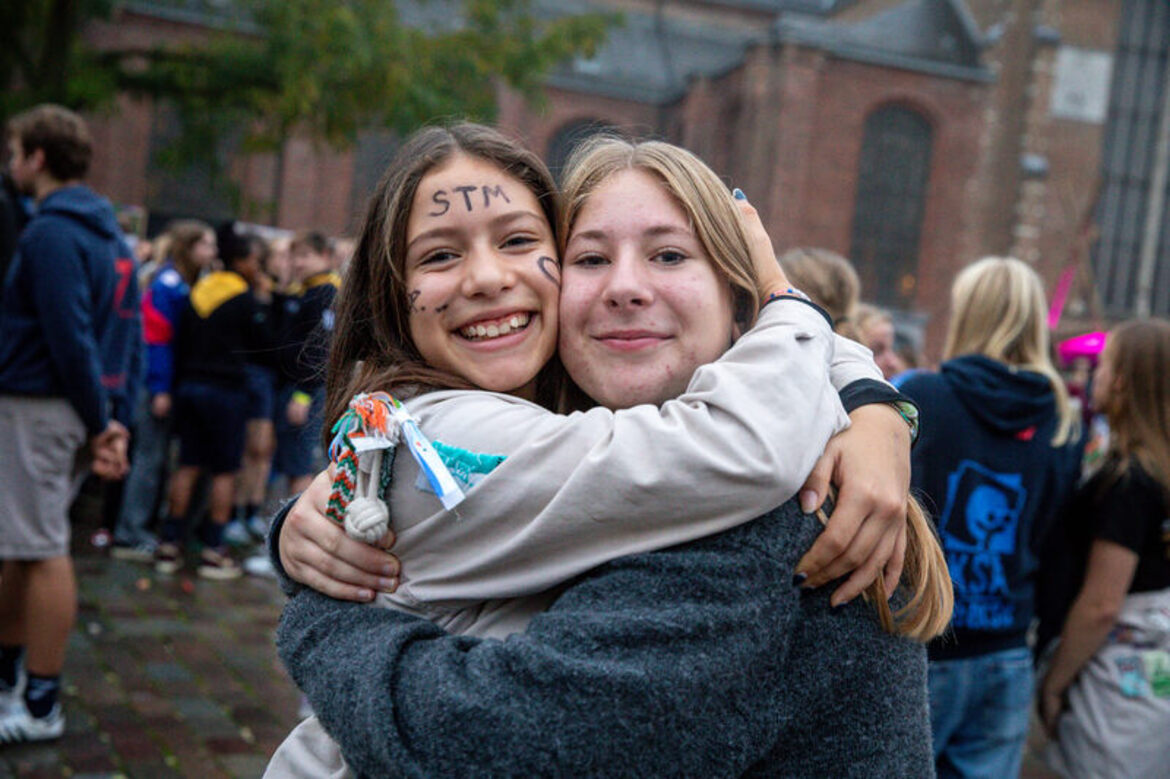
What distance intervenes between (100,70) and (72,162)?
33.1 feet

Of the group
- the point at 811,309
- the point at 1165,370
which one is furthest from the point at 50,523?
the point at 1165,370

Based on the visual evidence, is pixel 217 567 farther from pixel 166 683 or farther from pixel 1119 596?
pixel 1119 596

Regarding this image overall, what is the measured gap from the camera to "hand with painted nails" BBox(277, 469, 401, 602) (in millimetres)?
1603

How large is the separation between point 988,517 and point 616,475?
2380 mm

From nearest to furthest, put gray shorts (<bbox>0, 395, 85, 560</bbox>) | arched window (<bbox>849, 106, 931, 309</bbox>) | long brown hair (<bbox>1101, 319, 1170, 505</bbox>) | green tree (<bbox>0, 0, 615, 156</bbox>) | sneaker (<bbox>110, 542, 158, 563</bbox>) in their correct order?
long brown hair (<bbox>1101, 319, 1170, 505</bbox>) → gray shorts (<bbox>0, 395, 85, 560</bbox>) → sneaker (<bbox>110, 542, 158, 563</bbox>) → green tree (<bbox>0, 0, 615, 156</bbox>) → arched window (<bbox>849, 106, 931, 309</bbox>)

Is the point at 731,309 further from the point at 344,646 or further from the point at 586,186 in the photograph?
the point at 344,646

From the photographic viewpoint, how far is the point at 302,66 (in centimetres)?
1330

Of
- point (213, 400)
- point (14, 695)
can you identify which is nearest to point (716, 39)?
point (213, 400)

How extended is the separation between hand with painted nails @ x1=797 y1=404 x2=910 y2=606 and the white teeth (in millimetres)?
551

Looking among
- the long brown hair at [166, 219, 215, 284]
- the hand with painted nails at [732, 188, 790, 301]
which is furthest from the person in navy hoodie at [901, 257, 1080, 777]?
the long brown hair at [166, 219, 215, 284]

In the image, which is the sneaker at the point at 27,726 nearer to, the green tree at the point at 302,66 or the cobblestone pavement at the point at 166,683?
the cobblestone pavement at the point at 166,683

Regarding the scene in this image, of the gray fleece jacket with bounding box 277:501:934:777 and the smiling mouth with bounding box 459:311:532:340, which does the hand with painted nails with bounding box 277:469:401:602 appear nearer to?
the gray fleece jacket with bounding box 277:501:934:777

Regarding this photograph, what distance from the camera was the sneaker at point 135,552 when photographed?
755 cm

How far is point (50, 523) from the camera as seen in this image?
14.0ft
